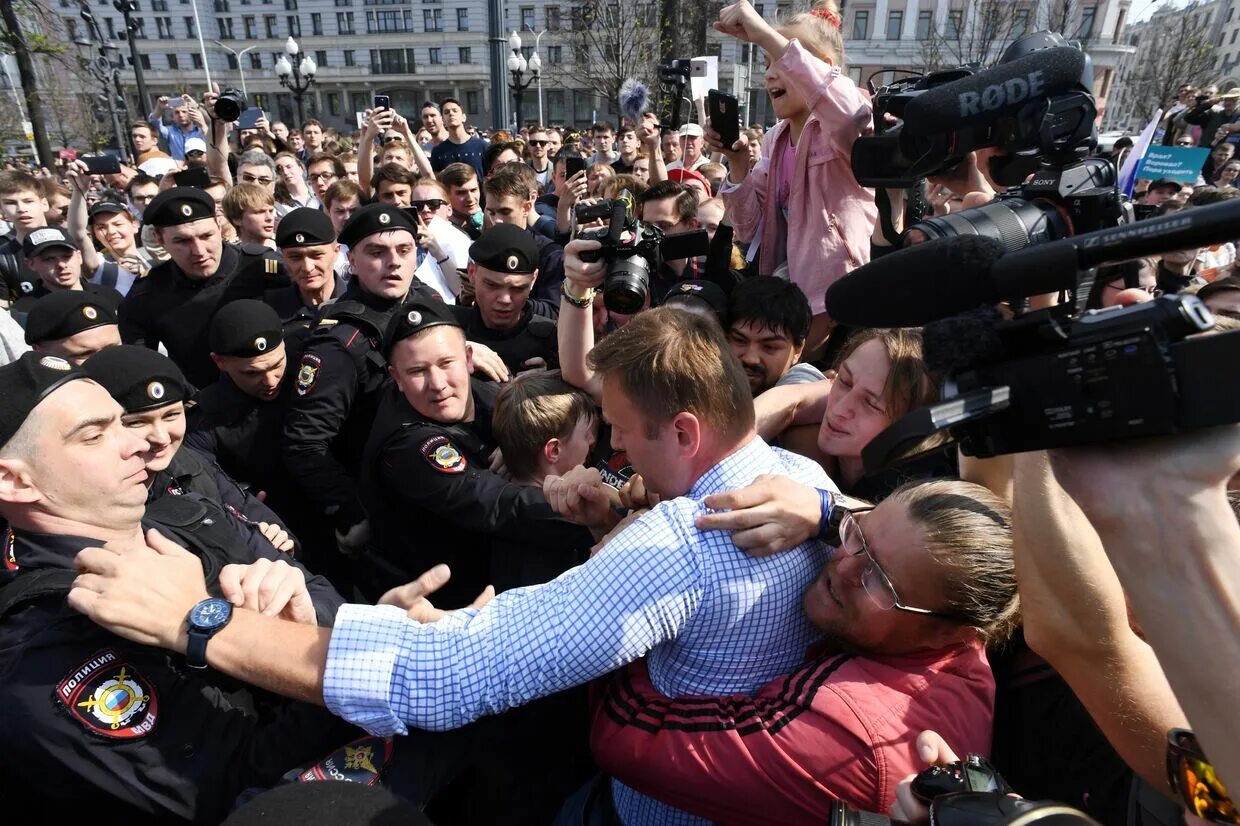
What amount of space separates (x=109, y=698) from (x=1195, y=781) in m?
2.07

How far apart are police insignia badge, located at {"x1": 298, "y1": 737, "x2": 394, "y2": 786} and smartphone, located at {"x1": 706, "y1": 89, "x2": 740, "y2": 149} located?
12.7 ft

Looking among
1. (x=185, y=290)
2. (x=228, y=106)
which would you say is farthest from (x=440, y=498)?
(x=228, y=106)

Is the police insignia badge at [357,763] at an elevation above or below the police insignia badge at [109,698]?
below

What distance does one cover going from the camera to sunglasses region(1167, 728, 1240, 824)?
102 centimetres

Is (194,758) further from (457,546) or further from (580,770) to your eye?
(457,546)

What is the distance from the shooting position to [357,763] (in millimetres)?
1487

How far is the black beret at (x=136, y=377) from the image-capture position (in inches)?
104

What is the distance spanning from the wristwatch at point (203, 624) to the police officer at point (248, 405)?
2.06 meters

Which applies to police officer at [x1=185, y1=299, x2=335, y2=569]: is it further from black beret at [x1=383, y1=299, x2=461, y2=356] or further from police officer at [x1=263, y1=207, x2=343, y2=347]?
black beret at [x1=383, y1=299, x2=461, y2=356]

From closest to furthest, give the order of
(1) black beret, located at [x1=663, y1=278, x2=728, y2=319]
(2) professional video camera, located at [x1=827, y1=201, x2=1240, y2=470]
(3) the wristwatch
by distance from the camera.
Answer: (2) professional video camera, located at [x1=827, y1=201, x2=1240, y2=470] → (3) the wristwatch → (1) black beret, located at [x1=663, y1=278, x2=728, y2=319]

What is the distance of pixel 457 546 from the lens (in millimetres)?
2939

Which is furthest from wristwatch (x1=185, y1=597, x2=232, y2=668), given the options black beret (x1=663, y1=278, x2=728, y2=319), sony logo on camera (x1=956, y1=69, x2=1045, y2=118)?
black beret (x1=663, y1=278, x2=728, y2=319)

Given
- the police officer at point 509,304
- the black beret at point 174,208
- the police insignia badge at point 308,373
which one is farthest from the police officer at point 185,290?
the police officer at point 509,304

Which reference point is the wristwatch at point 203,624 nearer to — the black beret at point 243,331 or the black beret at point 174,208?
the black beret at point 243,331
